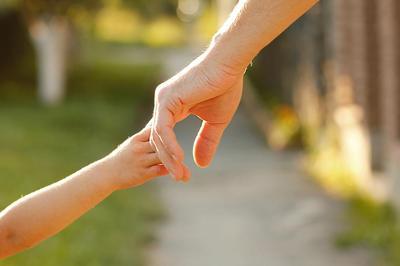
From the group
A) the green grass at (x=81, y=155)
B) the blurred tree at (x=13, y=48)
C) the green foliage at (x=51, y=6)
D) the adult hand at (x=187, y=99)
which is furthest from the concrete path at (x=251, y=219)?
the blurred tree at (x=13, y=48)

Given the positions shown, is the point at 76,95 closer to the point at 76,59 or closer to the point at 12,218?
the point at 76,59

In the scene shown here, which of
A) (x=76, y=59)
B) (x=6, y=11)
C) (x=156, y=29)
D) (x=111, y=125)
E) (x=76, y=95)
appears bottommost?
(x=111, y=125)

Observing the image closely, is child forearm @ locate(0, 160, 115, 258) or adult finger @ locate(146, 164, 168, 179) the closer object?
adult finger @ locate(146, 164, 168, 179)

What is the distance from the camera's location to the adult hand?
248 cm

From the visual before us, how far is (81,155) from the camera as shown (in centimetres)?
1275

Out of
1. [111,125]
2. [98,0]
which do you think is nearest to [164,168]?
[111,125]

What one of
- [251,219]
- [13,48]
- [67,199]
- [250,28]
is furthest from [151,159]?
[13,48]

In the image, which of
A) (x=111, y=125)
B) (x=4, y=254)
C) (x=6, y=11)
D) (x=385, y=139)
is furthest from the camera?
(x=6, y=11)

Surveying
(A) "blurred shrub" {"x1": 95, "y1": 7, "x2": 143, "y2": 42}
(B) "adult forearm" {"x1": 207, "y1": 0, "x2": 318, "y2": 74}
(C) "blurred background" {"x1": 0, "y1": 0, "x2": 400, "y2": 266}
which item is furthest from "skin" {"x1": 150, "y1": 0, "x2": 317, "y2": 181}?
(A) "blurred shrub" {"x1": 95, "y1": 7, "x2": 143, "y2": 42}

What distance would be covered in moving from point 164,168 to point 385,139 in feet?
25.4

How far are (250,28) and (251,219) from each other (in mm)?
7581

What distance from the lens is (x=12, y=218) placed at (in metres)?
2.79

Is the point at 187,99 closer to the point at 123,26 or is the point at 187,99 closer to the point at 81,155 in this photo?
the point at 81,155

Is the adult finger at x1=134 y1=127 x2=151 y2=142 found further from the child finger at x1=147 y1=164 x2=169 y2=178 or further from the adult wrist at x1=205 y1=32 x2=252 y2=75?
the adult wrist at x1=205 y1=32 x2=252 y2=75
